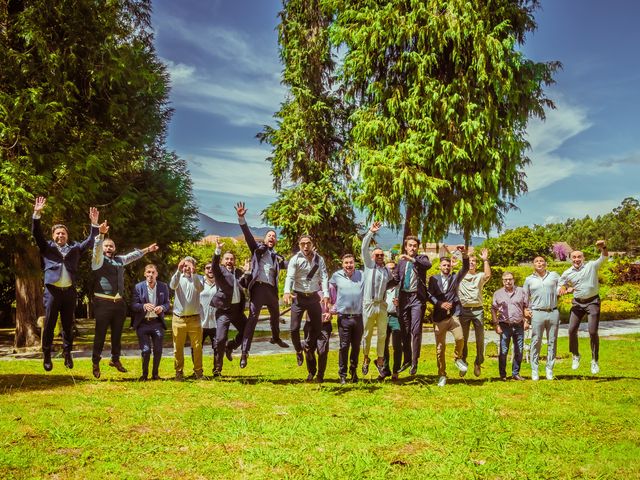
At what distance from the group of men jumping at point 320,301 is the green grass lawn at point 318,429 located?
0.62m

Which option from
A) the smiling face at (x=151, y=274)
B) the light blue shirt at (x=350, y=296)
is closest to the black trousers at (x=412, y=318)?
the light blue shirt at (x=350, y=296)

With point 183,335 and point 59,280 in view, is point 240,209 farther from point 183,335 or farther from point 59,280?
point 59,280

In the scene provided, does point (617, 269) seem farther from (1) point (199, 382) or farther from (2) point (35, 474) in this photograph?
(2) point (35, 474)

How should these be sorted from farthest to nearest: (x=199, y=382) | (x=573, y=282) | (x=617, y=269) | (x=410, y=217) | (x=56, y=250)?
1. (x=617, y=269)
2. (x=410, y=217)
3. (x=573, y=282)
4. (x=199, y=382)
5. (x=56, y=250)

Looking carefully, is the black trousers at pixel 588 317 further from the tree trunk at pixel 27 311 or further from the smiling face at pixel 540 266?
the tree trunk at pixel 27 311

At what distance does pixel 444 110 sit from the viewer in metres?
20.3

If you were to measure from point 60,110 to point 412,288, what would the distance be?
12.5 meters

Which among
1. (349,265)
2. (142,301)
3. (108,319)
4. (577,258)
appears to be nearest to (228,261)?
(142,301)

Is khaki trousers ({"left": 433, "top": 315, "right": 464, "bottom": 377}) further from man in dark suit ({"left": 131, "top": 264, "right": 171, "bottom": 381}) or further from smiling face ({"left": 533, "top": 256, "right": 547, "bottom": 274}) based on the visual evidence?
man in dark suit ({"left": 131, "top": 264, "right": 171, "bottom": 381})

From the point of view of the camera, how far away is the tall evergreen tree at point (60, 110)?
50.1ft

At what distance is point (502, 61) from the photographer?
64.7 feet

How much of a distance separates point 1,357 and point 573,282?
15827 mm

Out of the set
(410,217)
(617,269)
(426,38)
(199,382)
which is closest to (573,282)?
(199,382)

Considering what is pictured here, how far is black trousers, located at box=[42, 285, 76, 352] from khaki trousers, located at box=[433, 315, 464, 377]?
20.3 feet
